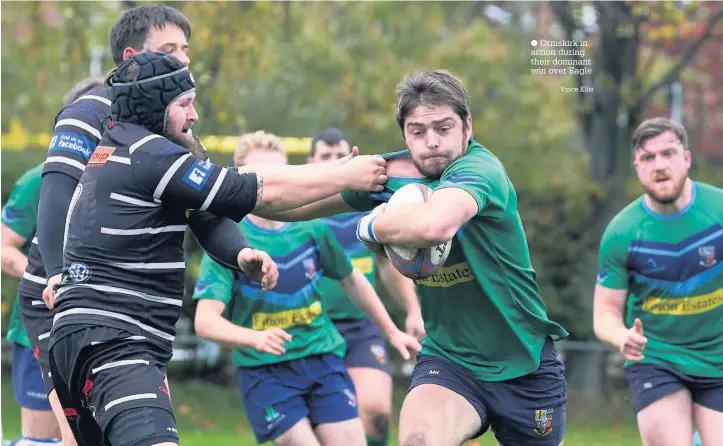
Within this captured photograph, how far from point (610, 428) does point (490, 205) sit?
8.35m

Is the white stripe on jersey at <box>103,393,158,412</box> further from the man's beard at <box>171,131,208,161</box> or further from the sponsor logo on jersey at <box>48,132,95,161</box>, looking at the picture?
the sponsor logo on jersey at <box>48,132,95,161</box>

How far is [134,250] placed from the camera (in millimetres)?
4578

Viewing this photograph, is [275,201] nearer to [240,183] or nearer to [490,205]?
[240,183]

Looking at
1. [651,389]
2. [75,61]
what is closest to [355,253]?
[651,389]

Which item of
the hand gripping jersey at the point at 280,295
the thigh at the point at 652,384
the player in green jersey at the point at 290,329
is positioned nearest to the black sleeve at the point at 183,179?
the player in green jersey at the point at 290,329

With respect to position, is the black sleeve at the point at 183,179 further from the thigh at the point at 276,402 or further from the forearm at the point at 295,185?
the thigh at the point at 276,402

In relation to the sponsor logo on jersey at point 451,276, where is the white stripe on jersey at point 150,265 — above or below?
above

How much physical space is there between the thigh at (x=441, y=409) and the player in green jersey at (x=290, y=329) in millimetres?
1585

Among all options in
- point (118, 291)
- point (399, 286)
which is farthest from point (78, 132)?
point (399, 286)

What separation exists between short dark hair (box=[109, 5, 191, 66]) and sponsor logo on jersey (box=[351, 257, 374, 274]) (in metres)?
3.20

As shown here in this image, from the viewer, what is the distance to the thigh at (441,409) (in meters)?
4.89

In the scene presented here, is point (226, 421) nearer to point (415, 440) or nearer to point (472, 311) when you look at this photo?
point (472, 311)

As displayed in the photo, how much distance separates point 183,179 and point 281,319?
253 cm

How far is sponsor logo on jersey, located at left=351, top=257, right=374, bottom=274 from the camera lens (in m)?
8.42
